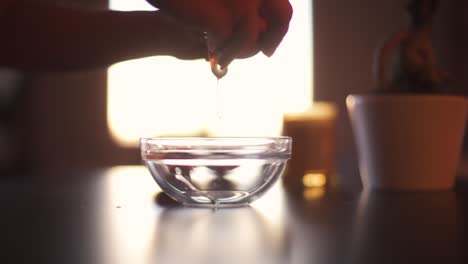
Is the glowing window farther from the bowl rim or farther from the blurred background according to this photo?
the bowl rim

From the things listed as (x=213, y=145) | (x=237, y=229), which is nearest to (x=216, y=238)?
(x=237, y=229)

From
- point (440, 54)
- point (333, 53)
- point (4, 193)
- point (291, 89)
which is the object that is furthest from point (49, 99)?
point (4, 193)

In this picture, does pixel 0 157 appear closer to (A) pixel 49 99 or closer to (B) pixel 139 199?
(A) pixel 49 99

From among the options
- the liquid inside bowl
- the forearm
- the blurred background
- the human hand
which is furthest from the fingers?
the blurred background

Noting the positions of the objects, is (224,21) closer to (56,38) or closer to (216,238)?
(216,238)

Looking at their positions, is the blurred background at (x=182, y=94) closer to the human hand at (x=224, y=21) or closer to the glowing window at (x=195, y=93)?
the glowing window at (x=195, y=93)
